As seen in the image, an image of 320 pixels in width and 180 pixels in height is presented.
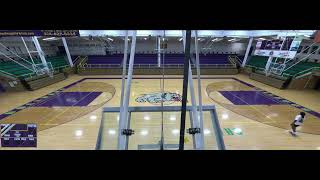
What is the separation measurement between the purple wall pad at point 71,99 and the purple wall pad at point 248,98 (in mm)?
7280

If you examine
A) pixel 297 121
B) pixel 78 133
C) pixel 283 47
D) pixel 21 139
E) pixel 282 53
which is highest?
pixel 283 47

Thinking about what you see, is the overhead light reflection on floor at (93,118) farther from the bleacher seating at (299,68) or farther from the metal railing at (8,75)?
the bleacher seating at (299,68)

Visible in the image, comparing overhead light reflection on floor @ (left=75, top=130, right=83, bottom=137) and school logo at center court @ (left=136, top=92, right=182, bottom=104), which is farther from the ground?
school logo at center court @ (left=136, top=92, right=182, bottom=104)

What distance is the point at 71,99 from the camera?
10328 mm

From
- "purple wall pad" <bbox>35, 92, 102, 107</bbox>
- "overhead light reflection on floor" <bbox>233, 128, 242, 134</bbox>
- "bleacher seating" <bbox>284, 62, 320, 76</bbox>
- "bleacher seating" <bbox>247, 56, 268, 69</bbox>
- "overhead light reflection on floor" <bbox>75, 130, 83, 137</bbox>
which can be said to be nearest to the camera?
"overhead light reflection on floor" <bbox>75, 130, 83, 137</bbox>

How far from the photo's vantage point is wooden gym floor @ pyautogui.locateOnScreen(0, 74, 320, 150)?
547 centimetres

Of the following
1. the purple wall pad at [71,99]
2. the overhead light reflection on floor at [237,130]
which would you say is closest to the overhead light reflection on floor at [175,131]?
the overhead light reflection on floor at [237,130]

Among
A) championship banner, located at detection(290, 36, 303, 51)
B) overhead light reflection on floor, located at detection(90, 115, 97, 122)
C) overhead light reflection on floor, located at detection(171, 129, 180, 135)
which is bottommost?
overhead light reflection on floor, located at detection(90, 115, 97, 122)

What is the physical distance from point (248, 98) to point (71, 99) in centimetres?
927

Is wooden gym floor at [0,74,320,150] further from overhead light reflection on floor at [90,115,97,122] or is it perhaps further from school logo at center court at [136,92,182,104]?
school logo at center court at [136,92,182,104]

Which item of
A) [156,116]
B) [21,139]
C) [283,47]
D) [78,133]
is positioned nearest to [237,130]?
[156,116]

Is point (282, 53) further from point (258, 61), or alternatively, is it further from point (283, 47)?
point (258, 61)

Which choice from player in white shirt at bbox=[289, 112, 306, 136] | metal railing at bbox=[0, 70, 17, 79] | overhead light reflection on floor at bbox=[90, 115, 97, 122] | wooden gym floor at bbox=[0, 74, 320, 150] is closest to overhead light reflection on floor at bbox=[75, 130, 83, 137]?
wooden gym floor at bbox=[0, 74, 320, 150]
